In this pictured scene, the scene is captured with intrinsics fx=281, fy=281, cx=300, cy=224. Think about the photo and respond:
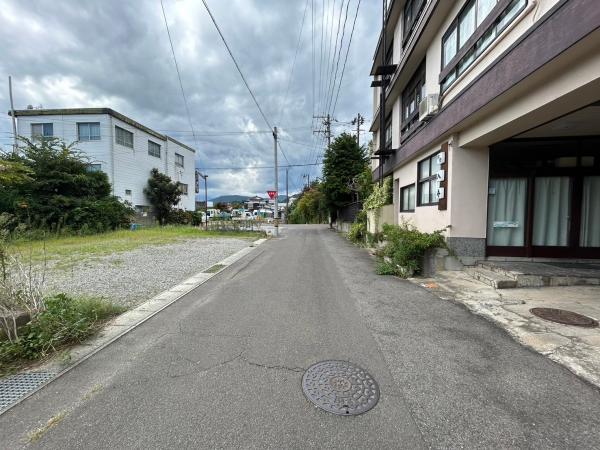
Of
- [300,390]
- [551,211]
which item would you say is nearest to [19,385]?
[300,390]

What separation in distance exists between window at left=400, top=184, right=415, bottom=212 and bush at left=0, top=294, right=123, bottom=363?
9.04 meters

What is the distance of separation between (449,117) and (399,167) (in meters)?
4.99

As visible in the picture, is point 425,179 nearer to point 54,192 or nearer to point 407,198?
point 407,198

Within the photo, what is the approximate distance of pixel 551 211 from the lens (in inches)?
251

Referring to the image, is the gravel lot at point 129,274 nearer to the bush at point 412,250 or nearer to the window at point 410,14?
the bush at point 412,250

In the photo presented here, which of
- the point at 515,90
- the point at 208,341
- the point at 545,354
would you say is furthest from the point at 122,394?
the point at 515,90

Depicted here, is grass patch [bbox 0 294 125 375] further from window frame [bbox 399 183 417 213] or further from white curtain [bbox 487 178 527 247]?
window frame [bbox 399 183 417 213]

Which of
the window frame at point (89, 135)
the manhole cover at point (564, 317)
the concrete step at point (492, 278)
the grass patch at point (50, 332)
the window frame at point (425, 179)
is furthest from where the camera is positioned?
the window frame at point (89, 135)

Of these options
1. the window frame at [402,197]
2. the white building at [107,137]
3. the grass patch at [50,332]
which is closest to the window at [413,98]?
the window frame at [402,197]

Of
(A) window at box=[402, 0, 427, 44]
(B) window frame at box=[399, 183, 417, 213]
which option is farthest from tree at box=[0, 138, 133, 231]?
(A) window at box=[402, 0, 427, 44]

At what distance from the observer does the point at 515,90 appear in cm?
429

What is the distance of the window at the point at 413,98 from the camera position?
30.5ft

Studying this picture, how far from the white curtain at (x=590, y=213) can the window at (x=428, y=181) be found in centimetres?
298

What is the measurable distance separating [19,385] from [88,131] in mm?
23010
